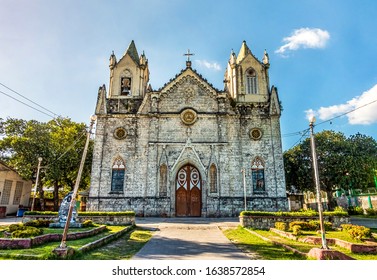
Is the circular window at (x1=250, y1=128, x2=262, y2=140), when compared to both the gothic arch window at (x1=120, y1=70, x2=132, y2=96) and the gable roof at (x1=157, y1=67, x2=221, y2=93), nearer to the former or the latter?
the gable roof at (x1=157, y1=67, x2=221, y2=93)

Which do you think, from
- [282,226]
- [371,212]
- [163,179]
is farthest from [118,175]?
[371,212]

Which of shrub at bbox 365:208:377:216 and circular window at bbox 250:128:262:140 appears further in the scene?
shrub at bbox 365:208:377:216

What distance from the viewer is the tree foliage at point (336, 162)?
107 ft

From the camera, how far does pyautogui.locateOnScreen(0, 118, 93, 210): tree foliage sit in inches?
1234

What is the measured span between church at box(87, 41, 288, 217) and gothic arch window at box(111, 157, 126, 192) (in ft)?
0.32

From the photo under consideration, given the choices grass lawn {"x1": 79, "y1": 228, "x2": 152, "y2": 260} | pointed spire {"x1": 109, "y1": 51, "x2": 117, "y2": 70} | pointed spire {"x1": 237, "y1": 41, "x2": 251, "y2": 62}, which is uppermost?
pointed spire {"x1": 237, "y1": 41, "x2": 251, "y2": 62}

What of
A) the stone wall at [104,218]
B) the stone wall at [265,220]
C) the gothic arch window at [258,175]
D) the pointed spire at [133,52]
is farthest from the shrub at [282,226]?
the pointed spire at [133,52]

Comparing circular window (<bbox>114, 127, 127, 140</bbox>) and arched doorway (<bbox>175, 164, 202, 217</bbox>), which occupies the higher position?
circular window (<bbox>114, 127, 127, 140</bbox>)

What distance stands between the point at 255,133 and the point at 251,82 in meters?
6.36

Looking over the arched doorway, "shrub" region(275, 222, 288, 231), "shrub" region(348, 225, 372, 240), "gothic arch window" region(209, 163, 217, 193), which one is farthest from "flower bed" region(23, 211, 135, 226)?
"shrub" region(348, 225, 372, 240)

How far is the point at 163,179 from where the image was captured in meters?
25.5

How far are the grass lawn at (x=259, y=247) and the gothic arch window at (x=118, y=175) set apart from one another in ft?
45.4

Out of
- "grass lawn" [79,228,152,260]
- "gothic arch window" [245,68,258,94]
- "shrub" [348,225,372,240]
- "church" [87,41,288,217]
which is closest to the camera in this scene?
"grass lawn" [79,228,152,260]
